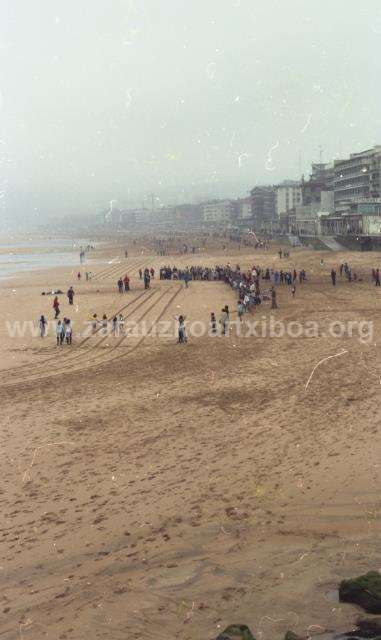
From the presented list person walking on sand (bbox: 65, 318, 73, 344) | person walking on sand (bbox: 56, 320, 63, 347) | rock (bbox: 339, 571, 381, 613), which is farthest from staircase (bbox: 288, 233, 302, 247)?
rock (bbox: 339, 571, 381, 613)

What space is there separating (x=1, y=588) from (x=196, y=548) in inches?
82.1

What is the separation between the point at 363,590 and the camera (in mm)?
4938

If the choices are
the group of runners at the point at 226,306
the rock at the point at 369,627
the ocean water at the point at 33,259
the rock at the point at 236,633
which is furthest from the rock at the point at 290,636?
the ocean water at the point at 33,259

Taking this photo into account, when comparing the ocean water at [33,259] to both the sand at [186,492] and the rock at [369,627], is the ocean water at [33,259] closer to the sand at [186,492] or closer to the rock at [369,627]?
the sand at [186,492]

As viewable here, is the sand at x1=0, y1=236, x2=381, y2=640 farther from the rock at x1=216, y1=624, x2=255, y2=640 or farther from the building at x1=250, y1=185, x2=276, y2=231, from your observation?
the building at x1=250, y1=185, x2=276, y2=231

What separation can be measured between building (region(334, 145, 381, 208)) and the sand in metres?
68.7

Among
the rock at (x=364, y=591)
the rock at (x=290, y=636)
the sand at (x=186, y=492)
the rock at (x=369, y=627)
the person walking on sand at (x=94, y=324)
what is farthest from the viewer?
the person walking on sand at (x=94, y=324)

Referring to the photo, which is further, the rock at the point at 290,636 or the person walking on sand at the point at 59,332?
the person walking on sand at the point at 59,332

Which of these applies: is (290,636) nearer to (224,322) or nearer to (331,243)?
(224,322)

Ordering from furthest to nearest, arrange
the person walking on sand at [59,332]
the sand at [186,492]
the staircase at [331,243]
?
the staircase at [331,243] → the person walking on sand at [59,332] → the sand at [186,492]

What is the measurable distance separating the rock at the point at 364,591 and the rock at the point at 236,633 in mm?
1079

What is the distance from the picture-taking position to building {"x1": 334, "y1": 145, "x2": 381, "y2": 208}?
78.4 m

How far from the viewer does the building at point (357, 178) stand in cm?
7838

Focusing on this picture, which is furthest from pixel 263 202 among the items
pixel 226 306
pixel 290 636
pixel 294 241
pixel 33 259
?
pixel 290 636
